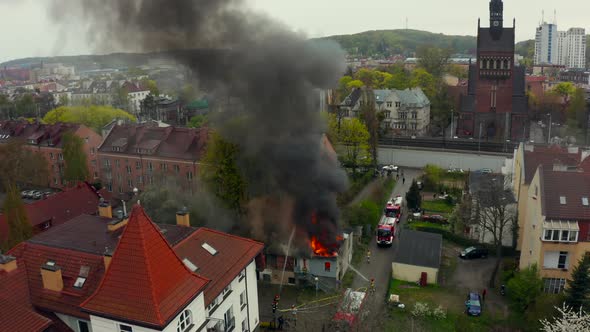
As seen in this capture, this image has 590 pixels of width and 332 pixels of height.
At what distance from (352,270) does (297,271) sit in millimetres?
3963

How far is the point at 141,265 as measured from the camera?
1474 cm

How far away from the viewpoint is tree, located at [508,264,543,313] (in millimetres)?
23531

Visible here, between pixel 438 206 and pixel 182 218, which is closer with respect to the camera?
pixel 182 218

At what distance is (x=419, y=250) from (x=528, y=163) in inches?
384

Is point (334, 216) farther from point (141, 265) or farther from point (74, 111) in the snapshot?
point (74, 111)

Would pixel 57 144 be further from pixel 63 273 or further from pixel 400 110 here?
pixel 400 110

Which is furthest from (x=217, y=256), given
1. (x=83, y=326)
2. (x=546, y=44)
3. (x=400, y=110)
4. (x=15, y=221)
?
(x=546, y=44)

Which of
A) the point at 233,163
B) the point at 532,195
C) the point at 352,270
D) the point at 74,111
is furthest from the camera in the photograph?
the point at 74,111

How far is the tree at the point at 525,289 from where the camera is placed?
77.2ft

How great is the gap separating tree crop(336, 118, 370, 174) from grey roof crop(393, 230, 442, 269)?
19965 millimetres

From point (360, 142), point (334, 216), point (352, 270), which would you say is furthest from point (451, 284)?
point (360, 142)

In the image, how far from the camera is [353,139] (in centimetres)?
5059

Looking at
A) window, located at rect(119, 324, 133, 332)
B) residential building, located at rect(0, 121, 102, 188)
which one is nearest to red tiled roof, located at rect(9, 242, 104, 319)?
window, located at rect(119, 324, 133, 332)

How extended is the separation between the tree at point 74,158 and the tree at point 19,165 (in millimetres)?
2986
